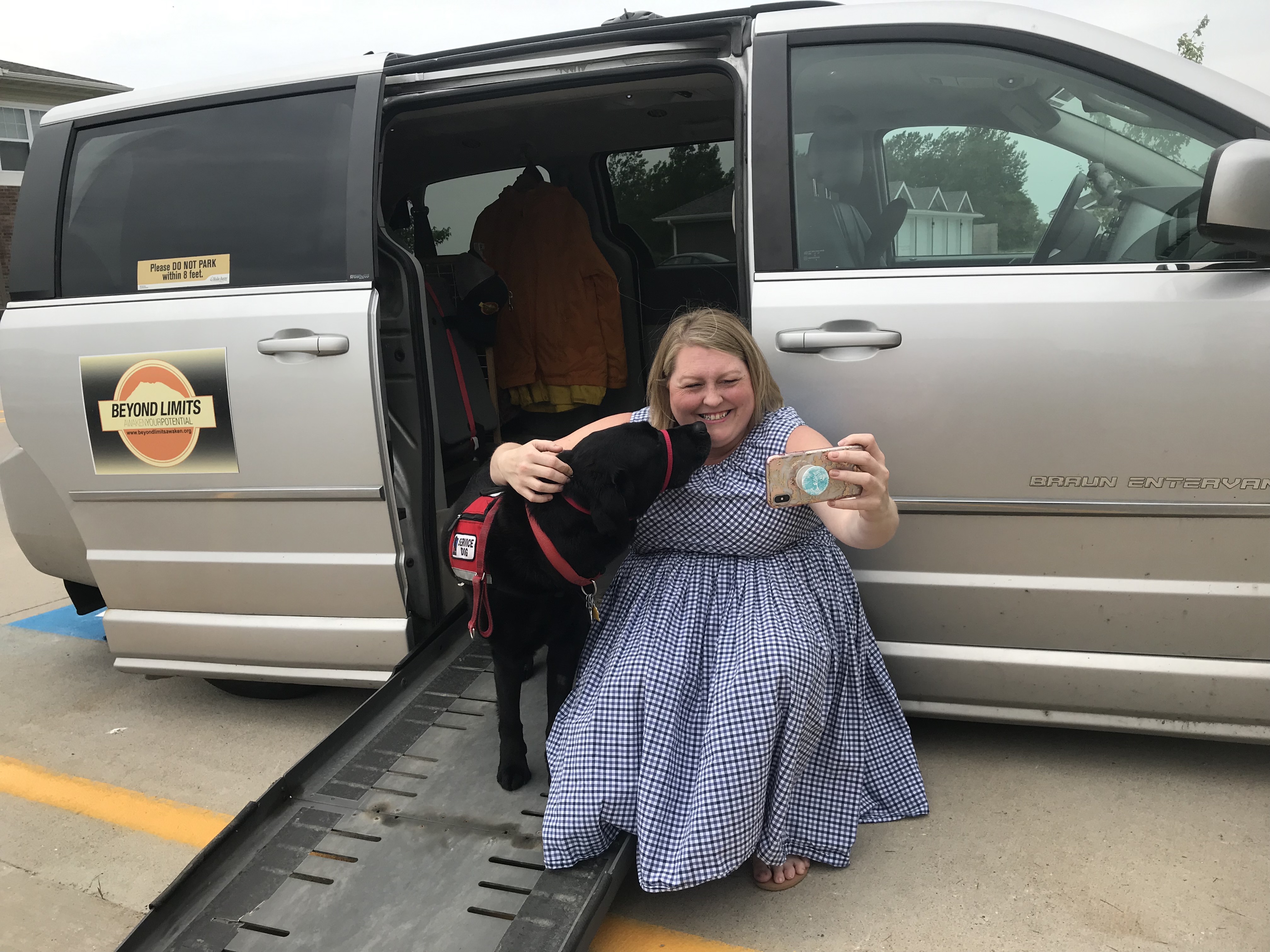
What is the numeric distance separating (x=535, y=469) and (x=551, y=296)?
2099 millimetres

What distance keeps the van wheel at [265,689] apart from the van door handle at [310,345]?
1249 millimetres

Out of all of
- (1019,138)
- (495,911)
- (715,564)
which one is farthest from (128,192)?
(1019,138)

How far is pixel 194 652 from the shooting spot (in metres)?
2.75

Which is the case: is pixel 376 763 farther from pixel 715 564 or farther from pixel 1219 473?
pixel 1219 473

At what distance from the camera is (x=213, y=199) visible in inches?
98.6

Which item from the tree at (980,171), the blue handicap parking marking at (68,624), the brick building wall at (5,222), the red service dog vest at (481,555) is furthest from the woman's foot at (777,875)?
the brick building wall at (5,222)

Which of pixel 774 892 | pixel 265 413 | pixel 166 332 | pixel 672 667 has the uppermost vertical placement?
pixel 166 332

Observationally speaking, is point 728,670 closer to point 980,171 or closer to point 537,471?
point 537,471

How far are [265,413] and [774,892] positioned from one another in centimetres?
188

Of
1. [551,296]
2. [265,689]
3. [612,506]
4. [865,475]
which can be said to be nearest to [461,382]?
[551,296]

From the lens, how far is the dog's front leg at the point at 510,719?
6.91 feet

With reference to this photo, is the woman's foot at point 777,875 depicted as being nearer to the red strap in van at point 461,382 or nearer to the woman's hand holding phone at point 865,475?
the woman's hand holding phone at point 865,475

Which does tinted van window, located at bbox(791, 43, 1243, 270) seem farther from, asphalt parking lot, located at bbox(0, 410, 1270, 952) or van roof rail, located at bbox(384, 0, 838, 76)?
asphalt parking lot, located at bbox(0, 410, 1270, 952)

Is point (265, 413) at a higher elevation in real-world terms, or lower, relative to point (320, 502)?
higher
